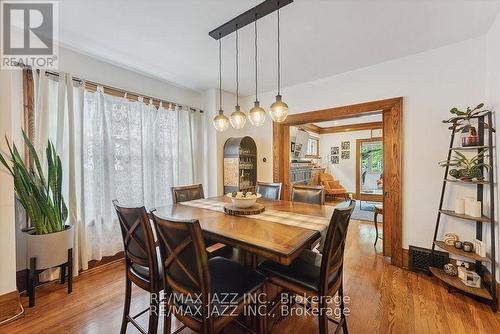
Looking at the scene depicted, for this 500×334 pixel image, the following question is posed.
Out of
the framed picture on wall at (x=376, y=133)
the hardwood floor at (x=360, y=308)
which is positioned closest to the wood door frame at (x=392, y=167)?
the hardwood floor at (x=360, y=308)

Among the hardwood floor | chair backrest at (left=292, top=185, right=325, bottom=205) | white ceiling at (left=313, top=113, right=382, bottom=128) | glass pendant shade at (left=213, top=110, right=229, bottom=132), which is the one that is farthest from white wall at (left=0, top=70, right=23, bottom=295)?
white ceiling at (left=313, top=113, right=382, bottom=128)

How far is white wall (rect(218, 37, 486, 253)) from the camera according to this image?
7.70ft

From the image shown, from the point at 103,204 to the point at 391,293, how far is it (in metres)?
3.38

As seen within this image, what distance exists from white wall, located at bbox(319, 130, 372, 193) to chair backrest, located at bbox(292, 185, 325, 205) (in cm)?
548

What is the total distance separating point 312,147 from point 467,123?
16.5ft

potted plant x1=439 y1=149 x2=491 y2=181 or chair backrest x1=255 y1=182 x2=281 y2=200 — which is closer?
potted plant x1=439 y1=149 x2=491 y2=181

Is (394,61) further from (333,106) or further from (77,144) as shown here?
(77,144)

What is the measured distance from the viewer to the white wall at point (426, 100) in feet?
7.70

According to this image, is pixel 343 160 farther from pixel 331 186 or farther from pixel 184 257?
pixel 184 257

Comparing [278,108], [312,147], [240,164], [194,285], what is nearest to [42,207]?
[194,285]

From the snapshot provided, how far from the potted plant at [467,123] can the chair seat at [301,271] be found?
79.9 inches

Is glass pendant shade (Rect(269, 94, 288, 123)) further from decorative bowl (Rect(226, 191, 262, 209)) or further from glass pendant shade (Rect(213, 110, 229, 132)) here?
decorative bowl (Rect(226, 191, 262, 209))

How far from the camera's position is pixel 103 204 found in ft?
8.80

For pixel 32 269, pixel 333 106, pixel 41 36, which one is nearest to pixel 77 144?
pixel 41 36
